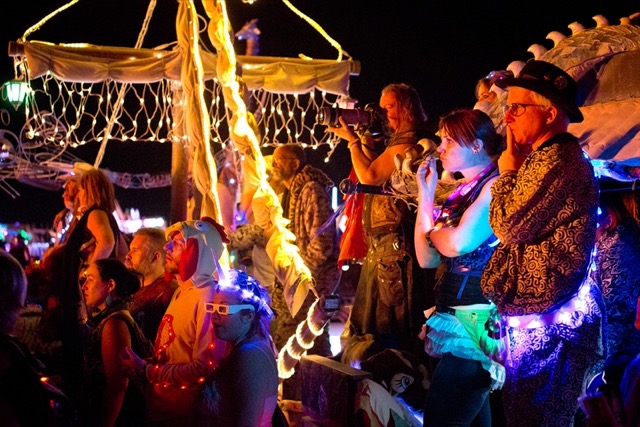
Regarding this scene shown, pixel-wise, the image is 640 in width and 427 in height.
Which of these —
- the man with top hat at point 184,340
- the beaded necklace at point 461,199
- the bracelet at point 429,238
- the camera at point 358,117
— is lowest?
the man with top hat at point 184,340

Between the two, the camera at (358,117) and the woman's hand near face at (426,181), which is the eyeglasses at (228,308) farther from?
the camera at (358,117)

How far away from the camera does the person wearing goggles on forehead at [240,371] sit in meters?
3.14

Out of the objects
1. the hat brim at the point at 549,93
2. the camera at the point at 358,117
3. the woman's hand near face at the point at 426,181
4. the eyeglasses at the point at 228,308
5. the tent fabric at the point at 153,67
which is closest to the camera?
the hat brim at the point at 549,93

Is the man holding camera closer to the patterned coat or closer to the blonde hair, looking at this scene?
the patterned coat

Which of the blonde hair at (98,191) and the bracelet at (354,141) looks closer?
the bracelet at (354,141)

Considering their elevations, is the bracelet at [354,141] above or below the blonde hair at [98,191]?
above

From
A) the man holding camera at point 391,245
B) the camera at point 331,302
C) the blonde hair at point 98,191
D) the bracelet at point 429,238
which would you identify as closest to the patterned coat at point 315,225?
the man holding camera at point 391,245

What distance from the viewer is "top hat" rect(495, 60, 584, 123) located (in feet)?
9.77

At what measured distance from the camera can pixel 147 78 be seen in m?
8.15

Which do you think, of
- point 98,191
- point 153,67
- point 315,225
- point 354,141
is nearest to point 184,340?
point 354,141

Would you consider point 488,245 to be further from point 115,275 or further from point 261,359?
point 115,275

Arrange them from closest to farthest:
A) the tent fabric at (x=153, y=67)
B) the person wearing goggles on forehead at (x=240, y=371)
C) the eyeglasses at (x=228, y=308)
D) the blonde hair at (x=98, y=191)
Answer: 1. the person wearing goggles on forehead at (x=240, y=371)
2. the eyeglasses at (x=228, y=308)
3. the blonde hair at (x=98, y=191)
4. the tent fabric at (x=153, y=67)

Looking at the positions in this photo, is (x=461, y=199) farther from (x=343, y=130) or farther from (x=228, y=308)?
(x=343, y=130)

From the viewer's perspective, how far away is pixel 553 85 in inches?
118
